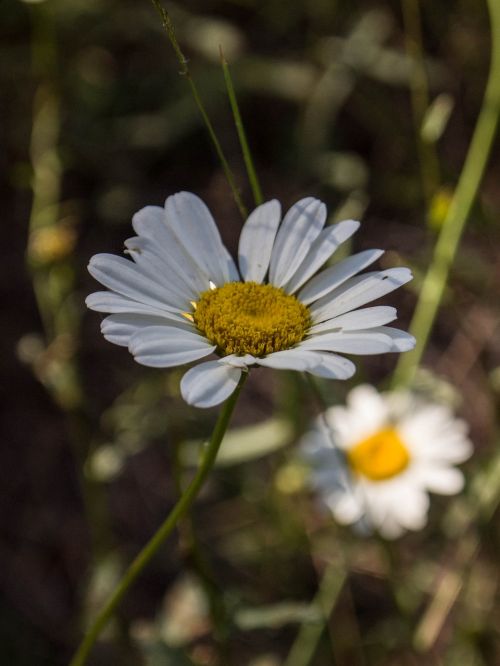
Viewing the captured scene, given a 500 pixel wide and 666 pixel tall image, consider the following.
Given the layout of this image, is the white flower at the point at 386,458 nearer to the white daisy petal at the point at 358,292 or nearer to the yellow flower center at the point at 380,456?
the yellow flower center at the point at 380,456

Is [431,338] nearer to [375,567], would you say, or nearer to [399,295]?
[399,295]

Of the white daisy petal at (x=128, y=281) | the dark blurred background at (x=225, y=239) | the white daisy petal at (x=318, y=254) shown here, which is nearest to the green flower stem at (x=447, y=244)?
the dark blurred background at (x=225, y=239)

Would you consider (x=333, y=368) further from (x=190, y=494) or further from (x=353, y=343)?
(x=190, y=494)

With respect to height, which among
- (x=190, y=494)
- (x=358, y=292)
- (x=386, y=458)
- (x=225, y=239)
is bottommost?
(x=386, y=458)

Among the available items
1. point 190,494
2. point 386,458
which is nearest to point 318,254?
point 190,494

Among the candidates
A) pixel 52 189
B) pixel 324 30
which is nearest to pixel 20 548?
pixel 52 189

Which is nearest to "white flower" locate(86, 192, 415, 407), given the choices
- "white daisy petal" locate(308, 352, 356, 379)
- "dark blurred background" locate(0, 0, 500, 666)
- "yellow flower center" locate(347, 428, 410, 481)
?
"white daisy petal" locate(308, 352, 356, 379)
